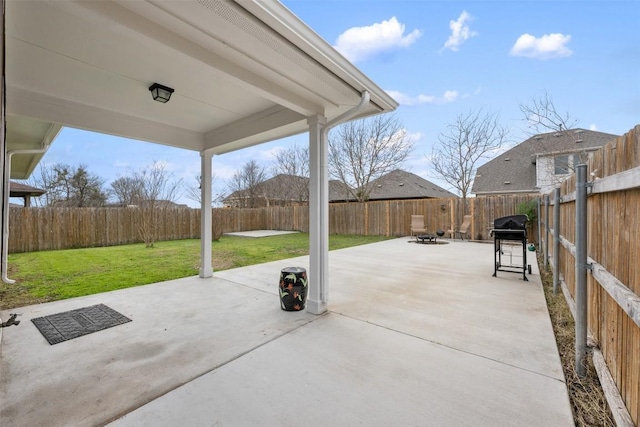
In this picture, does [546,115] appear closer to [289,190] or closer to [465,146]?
[465,146]

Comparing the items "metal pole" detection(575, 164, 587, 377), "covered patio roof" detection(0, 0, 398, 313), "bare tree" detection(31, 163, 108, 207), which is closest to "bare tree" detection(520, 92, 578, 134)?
"covered patio roof" detection(0, 0, 398, 313)

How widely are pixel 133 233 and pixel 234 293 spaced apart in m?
9.65

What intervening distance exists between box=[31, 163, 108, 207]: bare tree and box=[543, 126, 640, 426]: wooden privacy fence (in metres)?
24.2

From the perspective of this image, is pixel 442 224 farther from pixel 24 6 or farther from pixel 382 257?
pixel 24 6

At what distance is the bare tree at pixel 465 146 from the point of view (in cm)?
1442

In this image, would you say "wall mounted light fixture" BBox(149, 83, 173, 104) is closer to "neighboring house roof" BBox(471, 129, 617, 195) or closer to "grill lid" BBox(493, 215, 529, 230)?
"grill lid" BBox(493, 215, 529, 230)

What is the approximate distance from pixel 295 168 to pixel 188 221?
415 inches

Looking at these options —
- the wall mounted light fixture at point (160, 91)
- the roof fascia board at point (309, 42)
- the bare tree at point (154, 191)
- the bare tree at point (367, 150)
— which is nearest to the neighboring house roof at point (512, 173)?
the bare tree at point (367, 150)

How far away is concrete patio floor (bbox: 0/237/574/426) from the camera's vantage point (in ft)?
5.56

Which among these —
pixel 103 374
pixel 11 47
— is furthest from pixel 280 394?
pixel 11 47

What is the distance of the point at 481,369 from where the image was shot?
2.13 m

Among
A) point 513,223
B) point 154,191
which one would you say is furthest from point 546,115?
point 154,191

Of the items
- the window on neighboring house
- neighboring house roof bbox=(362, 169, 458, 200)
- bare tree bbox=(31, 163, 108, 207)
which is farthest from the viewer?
neighboring house roof bbox=(362, 169, 458, 200)

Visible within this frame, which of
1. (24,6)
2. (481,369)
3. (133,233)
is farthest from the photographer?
(133,233)
